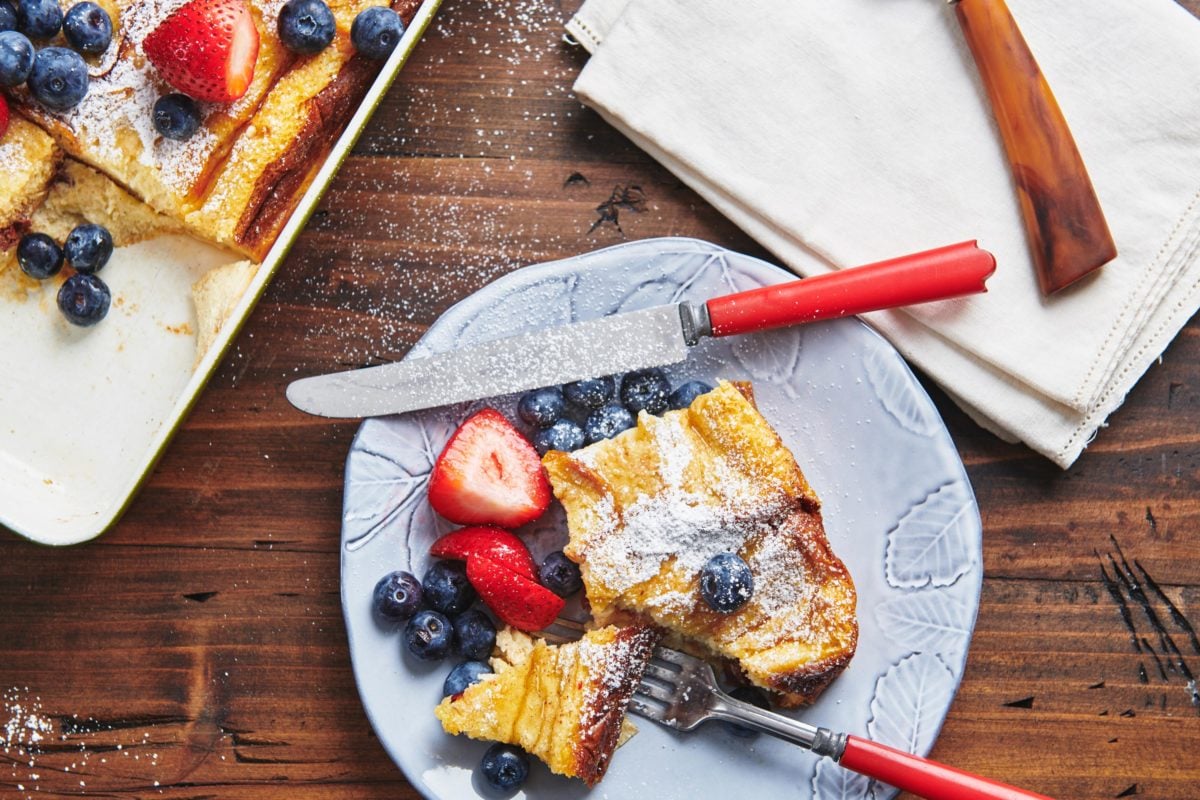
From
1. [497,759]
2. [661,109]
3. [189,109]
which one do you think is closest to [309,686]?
[497,759]

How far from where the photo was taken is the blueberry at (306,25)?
209 centimetres

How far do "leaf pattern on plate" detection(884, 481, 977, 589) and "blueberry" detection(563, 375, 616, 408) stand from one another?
687mm

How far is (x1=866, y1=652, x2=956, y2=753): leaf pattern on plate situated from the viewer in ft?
6.80

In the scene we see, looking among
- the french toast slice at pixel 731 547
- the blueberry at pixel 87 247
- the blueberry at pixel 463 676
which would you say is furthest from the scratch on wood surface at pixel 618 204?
the blueberry at pixel 87 247

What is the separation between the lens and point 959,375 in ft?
7.08

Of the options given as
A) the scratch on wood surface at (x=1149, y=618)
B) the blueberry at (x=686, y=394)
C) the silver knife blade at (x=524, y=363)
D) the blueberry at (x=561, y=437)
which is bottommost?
the scratch on wood surface at (x=1149, y=618)

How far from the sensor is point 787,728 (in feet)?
6.45

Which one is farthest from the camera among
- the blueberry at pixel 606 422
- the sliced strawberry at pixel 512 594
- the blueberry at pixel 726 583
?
the blueberry at pixel 606 422

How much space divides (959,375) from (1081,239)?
1.20 feet

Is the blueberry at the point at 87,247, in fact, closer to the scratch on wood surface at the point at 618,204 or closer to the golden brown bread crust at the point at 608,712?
the scratch on wood surface at the point at 618,204

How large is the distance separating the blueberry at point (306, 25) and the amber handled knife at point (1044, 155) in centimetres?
133

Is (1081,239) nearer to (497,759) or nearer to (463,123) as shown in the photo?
(463,123)

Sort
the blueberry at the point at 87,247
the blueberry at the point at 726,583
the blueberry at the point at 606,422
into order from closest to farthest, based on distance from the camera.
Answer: the blueberry at the point at 726,583, the blueberry at the point at 606,422, the blueberry at the point at 87,247

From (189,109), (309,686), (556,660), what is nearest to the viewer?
(556,660)
